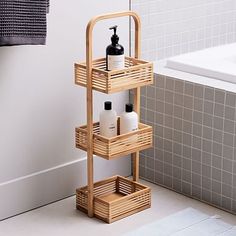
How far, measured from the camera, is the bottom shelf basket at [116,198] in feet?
9.32

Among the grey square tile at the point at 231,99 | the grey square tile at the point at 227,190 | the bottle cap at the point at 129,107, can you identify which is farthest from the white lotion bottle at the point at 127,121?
the grey square tile at the point at 227,190

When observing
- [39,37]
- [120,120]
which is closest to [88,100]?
[120,120]

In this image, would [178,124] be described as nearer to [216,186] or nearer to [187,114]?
[187,114]

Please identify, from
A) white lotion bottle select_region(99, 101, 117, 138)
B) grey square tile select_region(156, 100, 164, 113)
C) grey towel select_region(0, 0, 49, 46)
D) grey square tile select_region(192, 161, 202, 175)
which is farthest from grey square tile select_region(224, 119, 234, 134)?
grey towel select_region(0, 0, 49, 46)

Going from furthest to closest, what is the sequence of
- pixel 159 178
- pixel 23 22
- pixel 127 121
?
pixel 159 178 < pixel 127 121 < pixel 23 22

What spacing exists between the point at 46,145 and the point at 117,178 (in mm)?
353

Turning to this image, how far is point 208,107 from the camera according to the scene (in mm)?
2908

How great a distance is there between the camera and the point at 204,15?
3449mm

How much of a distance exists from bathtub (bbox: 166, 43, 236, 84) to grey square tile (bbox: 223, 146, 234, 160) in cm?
28

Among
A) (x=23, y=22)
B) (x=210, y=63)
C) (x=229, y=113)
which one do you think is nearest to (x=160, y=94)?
(x=210, y=63)

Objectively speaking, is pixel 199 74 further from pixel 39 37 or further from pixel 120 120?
pixel 39 37

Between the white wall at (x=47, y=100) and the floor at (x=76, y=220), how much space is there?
6 cm

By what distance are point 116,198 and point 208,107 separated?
55 cm

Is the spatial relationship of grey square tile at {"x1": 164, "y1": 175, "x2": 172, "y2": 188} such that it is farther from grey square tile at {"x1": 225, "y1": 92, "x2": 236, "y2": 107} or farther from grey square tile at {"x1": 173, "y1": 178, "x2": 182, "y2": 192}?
grey square tile at {"x1": 225, "y1": 92, "x2": 236, "y2": 107}
